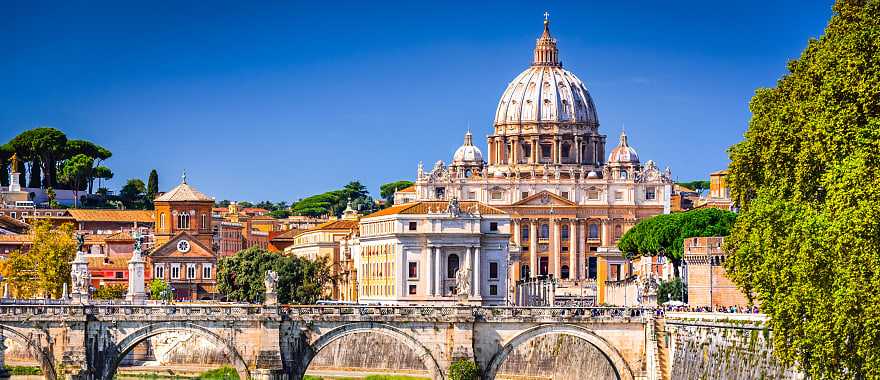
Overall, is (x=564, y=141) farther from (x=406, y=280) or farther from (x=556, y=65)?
(x=406, y=280)

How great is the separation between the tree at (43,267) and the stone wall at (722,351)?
1633 inches

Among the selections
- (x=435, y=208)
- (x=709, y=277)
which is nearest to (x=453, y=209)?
(x=435, y=208)

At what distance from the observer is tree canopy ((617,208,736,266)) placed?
114 m

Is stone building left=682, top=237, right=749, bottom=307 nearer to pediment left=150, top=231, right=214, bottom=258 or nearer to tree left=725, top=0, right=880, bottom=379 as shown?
tree left=725, top=0, right=880, bottom=379

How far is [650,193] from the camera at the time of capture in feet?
561

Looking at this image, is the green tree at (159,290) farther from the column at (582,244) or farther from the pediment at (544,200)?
the column at (582,244)

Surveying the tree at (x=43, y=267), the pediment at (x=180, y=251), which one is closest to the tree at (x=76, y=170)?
the pediment at (x=180, y=251)

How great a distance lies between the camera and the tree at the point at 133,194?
191750 millimetres

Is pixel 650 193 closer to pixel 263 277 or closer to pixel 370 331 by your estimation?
pixel 263 277

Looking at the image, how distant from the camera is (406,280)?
127562 millimetres

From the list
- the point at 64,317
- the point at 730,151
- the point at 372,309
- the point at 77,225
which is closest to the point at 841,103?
the point at 730,151

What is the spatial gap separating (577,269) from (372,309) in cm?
9697

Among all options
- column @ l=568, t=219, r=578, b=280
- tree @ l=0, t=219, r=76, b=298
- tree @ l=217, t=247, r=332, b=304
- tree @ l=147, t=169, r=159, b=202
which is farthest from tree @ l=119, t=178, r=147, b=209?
tree @ l=0, t=219, r=76, b=298

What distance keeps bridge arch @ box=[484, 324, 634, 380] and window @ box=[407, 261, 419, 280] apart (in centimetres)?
5331
